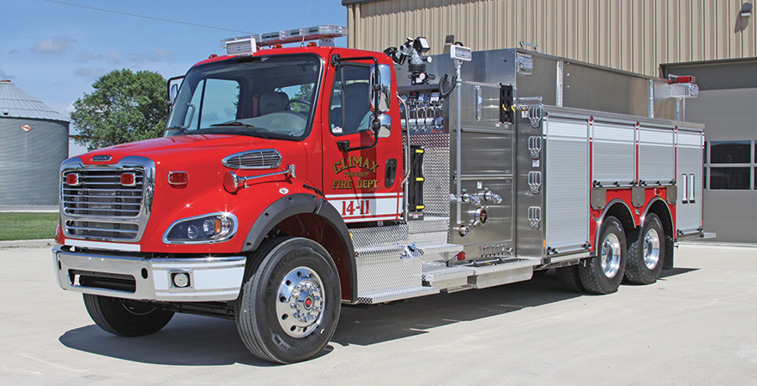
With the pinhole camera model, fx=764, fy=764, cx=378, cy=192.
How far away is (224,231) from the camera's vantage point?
19.0ft

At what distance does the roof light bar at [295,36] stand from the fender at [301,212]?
5.81 feet

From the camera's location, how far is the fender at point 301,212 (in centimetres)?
589

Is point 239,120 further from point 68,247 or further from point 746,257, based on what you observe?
point 746,257

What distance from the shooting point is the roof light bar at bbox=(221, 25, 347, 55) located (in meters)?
7.34

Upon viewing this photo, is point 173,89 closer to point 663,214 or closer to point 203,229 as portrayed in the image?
point 203,229

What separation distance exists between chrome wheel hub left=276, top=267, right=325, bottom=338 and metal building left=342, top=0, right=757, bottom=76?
13.5 m

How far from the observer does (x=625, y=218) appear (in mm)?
10953

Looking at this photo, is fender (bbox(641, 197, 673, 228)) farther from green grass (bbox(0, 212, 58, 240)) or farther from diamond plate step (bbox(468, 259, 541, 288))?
green grass (bbox(0, 212, 58, 240))

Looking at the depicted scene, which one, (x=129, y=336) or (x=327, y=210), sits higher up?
(x=327, y=210)

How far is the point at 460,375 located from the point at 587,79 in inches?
239

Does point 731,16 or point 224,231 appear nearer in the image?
point 224,231

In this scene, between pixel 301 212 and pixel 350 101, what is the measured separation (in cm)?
133

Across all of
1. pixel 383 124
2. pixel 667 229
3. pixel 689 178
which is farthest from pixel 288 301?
pixel 689 178

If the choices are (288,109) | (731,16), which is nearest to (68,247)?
(288,109)
